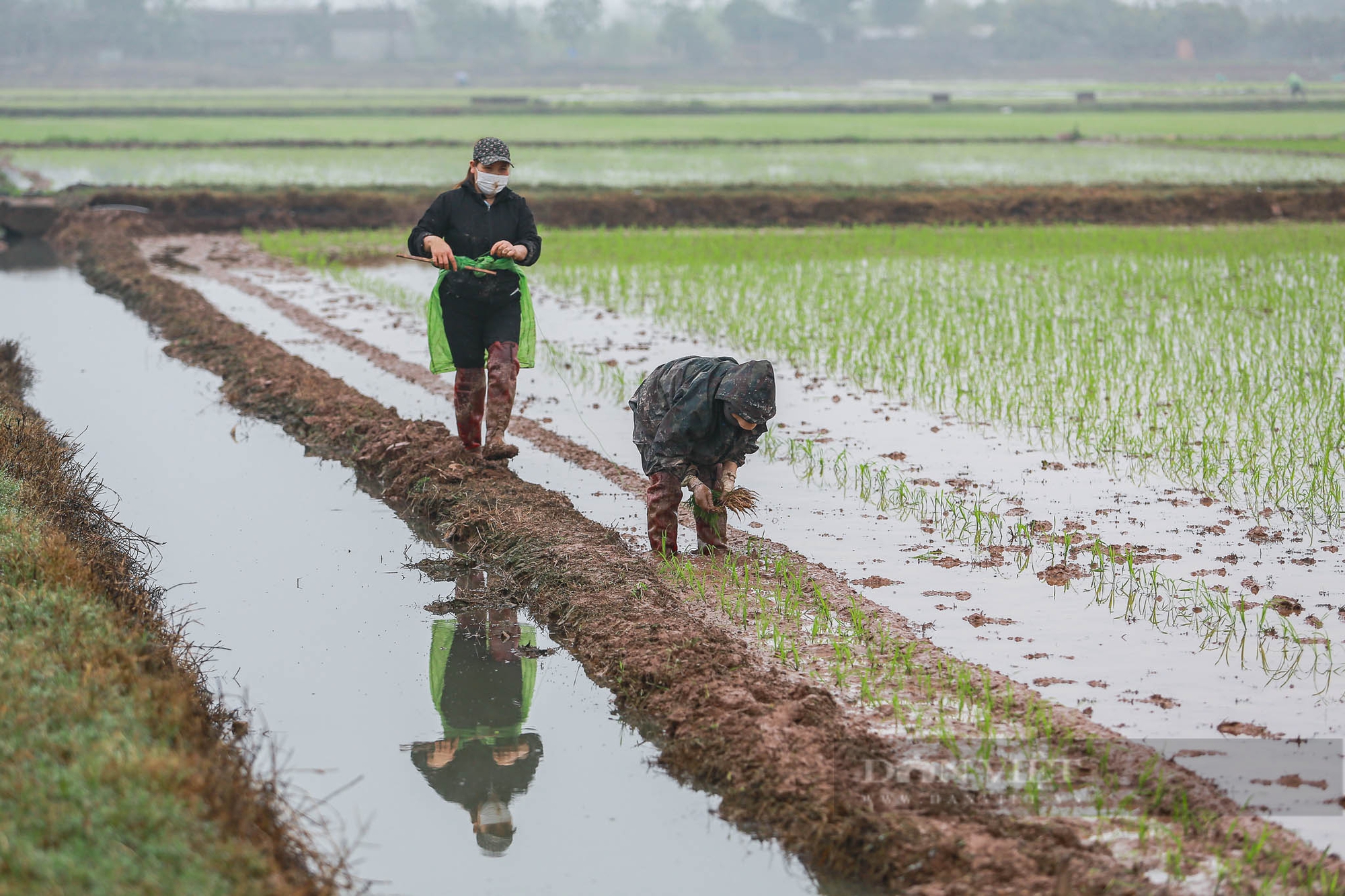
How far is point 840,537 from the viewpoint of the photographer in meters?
5.50

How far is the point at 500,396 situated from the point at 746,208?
13245mm

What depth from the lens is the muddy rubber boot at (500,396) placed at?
245 inches

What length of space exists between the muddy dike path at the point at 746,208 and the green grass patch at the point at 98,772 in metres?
15.5

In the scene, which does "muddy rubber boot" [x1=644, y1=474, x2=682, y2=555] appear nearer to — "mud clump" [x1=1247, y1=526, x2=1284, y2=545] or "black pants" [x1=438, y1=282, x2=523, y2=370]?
"black pants" [x1=438, y1=282, x2=523, y2=370]

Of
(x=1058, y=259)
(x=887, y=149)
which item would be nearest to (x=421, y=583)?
(x=1058, y=259)

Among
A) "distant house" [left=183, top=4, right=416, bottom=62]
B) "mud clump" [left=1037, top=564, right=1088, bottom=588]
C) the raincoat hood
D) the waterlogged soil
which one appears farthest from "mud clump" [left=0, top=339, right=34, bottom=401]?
"distant house" [left=183, top=4, right=416, bottom=62]

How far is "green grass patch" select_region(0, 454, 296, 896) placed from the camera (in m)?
2.48

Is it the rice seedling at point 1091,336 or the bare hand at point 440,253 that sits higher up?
the bare hand at point 440,253

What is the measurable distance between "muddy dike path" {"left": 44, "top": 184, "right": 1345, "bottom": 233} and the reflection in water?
14511 millimetres

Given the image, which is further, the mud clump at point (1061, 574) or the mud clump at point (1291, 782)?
the mud clump at point (1061, 574)

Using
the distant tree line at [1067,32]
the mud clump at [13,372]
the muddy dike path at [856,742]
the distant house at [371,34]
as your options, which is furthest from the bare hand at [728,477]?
the distant house at [371,34]

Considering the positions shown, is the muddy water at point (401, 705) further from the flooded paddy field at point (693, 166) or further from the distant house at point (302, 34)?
the distant house at point (302, 34)

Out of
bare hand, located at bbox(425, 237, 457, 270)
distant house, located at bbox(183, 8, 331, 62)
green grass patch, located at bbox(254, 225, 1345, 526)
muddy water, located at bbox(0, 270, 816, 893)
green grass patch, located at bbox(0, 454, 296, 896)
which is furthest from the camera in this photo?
distant house, located at bbox(183, 8, 331, 62)

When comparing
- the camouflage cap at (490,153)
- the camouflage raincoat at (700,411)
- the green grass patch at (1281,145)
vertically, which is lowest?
the camouflage raincoat at (700,411)
